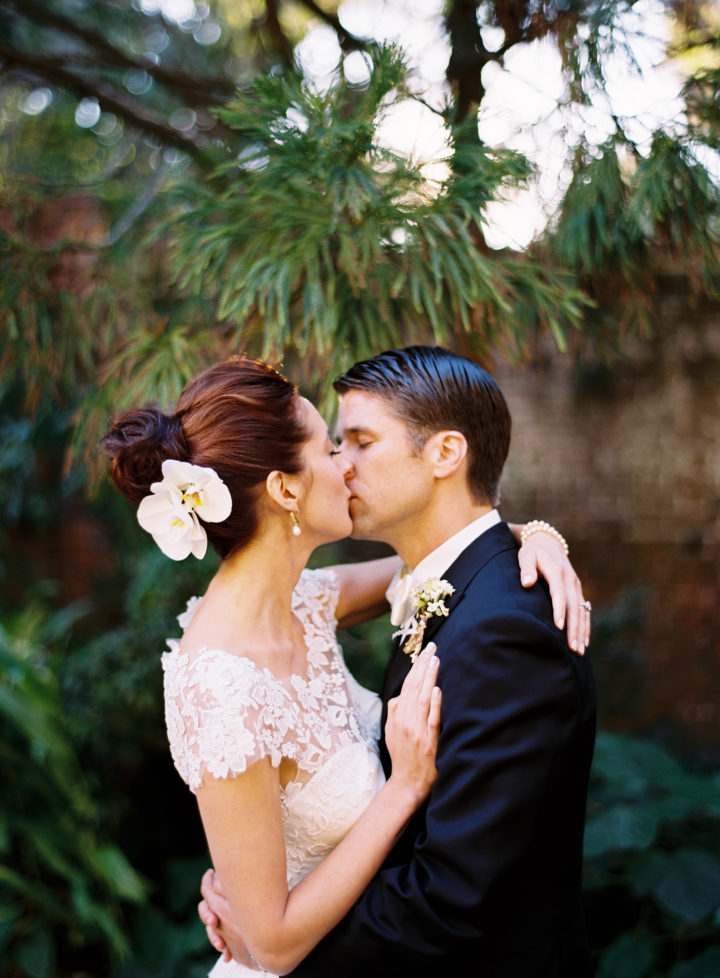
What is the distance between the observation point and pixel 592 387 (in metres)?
3.58

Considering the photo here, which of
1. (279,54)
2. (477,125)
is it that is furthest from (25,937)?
(279,54)

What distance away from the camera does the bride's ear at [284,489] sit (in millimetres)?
1470

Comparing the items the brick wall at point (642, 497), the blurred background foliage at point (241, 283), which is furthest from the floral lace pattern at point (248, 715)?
the brick wall at point (642, 497)

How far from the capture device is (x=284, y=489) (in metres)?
1.50

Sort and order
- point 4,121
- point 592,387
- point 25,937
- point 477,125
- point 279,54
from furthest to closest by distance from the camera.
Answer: point 592,387 → point 4,121 → point 25,937 → point 279,54 → point 477,125

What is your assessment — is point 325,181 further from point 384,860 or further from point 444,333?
point 384,860

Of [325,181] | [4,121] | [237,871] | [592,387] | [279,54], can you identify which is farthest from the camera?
[592,387]

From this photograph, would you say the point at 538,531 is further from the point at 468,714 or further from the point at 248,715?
the point at 248,715

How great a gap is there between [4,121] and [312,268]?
2.27 m

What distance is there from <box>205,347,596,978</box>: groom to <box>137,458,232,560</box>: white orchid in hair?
33cm

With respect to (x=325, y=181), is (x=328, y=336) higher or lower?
lower

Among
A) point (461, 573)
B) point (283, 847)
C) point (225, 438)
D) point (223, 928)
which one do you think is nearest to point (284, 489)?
point (225, 438)

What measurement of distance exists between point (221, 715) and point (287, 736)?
0.15 metres

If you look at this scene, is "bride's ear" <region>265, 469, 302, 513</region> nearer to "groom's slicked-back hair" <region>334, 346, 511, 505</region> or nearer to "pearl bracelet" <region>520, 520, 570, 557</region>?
"groom's slicked-back hair" <region>334, 346, 511, 505</region>
